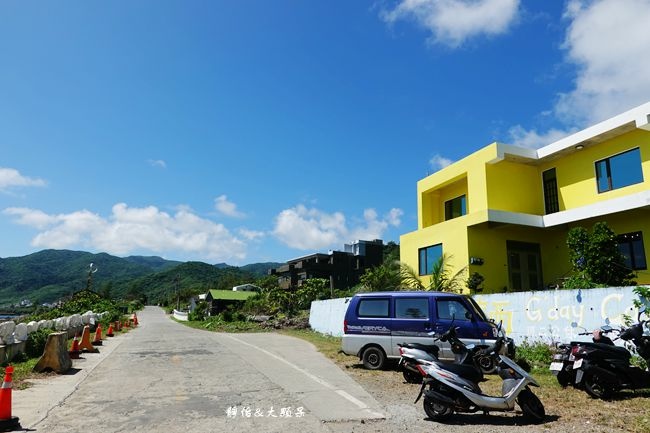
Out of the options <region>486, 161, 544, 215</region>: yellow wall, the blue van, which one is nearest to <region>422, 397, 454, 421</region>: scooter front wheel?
the blue van

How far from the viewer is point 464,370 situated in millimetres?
6621

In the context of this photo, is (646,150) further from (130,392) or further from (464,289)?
(130,392)

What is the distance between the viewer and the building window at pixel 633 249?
52.6 ft

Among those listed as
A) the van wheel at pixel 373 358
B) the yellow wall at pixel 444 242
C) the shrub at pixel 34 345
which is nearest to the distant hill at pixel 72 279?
the yellow wall at pixel 444 242

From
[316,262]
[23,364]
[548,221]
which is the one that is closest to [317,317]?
[548,221]

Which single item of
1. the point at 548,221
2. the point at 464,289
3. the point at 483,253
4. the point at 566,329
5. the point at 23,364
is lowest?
the point at 23,364

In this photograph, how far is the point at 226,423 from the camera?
20.2ft

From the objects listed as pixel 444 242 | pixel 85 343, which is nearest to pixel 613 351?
pixel 444 242

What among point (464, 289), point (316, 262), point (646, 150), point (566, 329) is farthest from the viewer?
point (316, 262)

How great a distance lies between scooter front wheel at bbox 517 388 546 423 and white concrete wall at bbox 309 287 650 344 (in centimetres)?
498

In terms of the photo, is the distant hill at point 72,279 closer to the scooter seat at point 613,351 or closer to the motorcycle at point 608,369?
the motorcycle at point 608,369

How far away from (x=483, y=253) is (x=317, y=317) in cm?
1033

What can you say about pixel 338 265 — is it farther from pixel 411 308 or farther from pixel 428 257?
pixel 411 308

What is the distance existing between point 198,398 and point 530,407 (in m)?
5.32
